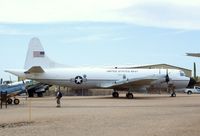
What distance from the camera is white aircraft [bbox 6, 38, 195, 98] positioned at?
52.6 metres

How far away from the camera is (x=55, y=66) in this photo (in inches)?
2141

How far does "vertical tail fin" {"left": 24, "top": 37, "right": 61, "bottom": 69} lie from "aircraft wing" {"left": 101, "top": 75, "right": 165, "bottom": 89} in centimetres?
750

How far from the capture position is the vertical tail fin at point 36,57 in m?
53.5

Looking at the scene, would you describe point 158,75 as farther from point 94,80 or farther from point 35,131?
point 35,131

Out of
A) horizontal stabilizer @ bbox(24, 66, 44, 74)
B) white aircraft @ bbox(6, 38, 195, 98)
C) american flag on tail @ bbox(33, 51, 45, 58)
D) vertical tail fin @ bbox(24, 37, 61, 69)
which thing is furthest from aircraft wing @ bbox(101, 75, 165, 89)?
horizontal stabilizer @ bbox(24, 66, 44, 74)

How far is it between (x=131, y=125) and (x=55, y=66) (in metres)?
35.3

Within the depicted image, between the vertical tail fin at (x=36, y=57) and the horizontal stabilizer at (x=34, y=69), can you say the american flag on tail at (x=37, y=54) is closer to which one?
the vertical tail fin at (x=36, y=57)

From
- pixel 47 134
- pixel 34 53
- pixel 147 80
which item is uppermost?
pixel 34 53

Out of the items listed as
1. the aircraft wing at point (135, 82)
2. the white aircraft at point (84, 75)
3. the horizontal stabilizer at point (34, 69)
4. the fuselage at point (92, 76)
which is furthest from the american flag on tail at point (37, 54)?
the aircraft wing at point (135, 82)

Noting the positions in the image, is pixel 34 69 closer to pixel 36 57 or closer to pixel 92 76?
pixel 36 57

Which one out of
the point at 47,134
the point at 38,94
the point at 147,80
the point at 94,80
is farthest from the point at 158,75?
the point at 47,134

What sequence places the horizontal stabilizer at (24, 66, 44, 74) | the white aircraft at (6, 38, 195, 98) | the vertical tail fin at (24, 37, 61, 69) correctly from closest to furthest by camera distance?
the horizontal stabilizer at (24, 66, 44, 74) → the white aircraft at (6, 38, 195, 98) → the vertical tail fin at (24, 37, 61, 69)

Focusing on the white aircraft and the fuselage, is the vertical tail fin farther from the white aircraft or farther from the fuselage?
the fuselage

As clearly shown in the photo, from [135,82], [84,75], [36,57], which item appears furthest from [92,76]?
[36,57]
